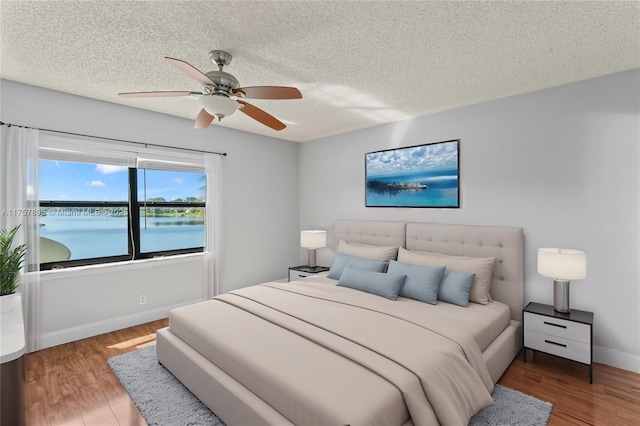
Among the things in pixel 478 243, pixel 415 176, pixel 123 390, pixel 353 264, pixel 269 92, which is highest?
pixel 269 92

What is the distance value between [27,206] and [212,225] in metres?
1.82

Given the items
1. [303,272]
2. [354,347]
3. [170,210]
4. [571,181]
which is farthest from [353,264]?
[170,210]

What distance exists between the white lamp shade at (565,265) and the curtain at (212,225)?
3.65 metres

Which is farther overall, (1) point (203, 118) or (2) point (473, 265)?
(2) point (473, 265)

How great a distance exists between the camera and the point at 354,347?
6.29 feet

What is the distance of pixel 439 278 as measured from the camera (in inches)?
116

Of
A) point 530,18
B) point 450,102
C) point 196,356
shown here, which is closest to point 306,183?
point 450,102

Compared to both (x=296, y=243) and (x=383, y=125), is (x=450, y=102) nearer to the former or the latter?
(x=383, y=125)

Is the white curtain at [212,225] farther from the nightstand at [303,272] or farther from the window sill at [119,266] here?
the nightstand at [303,272]

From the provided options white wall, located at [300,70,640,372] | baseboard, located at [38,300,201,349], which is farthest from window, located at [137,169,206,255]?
white wall, located at [300,70,640,372]

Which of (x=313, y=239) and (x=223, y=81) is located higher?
(x=223, y=81)

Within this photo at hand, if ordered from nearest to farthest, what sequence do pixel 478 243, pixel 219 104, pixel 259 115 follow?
pixel 219 104
pixel 259 115
pixel 478 243

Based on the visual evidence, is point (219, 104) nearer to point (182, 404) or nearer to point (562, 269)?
point (182, 404)

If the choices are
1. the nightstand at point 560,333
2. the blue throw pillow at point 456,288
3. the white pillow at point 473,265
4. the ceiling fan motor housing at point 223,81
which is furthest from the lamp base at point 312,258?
the ceiling fan motor housing at point 223,81
